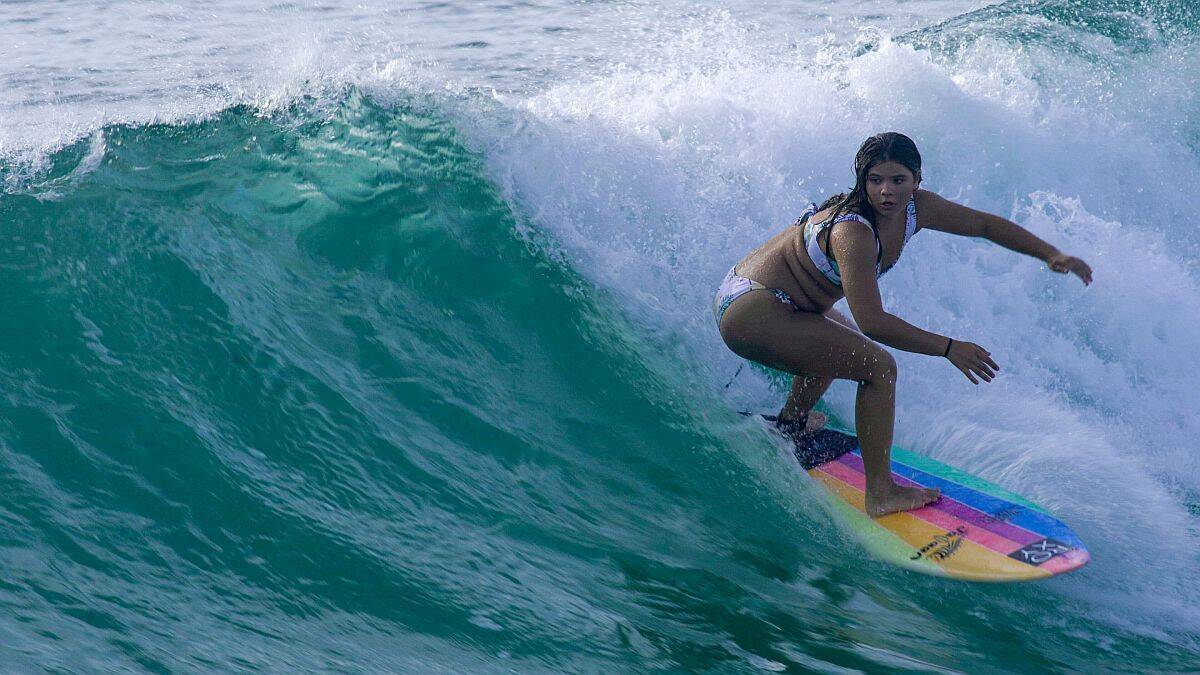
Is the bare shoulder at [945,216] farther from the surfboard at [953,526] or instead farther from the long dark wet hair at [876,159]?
the surfboard at [953,526]

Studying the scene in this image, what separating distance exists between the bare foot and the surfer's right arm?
741mm

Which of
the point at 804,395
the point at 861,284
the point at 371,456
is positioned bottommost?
the point at 371,456

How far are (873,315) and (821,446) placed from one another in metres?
1.26

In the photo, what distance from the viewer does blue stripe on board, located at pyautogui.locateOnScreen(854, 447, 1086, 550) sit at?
4367mm

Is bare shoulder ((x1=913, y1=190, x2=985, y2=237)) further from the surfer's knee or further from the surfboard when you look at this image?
the surfboard

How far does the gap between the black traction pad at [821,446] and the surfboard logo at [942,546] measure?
749 millimetres

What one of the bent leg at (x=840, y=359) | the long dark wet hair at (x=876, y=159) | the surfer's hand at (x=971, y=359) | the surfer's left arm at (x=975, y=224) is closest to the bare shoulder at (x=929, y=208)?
the surfer's left arm at (x=975, y=224)

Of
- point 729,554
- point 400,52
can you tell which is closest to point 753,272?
point 729,554

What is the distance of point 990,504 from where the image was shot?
465cm

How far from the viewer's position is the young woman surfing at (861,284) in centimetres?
412

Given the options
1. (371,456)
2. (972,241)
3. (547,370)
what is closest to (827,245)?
(547,370)

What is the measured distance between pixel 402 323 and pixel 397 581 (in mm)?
1998

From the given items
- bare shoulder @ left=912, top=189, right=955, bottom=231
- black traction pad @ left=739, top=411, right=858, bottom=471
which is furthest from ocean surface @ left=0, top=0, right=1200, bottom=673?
bare shoulder @ left=912, top=189, right=955, bottom=231

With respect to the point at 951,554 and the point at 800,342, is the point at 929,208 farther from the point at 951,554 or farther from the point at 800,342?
the point at 951,554
